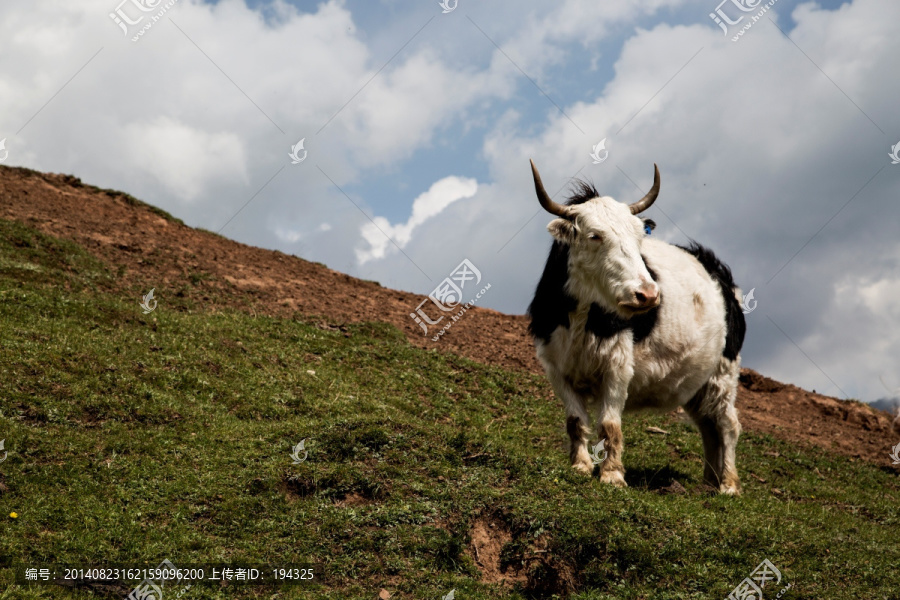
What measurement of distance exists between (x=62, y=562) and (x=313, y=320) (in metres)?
10.2

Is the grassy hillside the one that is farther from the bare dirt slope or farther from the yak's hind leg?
the bare dirt slope

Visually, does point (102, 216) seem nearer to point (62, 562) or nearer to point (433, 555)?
point (62, 562)

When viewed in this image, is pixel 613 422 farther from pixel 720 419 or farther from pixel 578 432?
pixel 720 419

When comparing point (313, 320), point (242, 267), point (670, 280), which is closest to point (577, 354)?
point (670, 280)

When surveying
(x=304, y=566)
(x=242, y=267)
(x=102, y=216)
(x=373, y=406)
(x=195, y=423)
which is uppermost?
(x=102, y=216)

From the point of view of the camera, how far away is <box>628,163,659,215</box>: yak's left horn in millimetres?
9883

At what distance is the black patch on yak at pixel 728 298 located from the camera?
11.7 metres

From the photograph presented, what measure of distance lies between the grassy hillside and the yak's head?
2039 mm

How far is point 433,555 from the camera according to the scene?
757cm

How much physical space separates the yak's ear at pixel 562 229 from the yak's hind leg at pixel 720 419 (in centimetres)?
370

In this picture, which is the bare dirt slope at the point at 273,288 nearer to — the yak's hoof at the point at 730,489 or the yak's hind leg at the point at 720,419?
the yak's hind leg at the point at 720,419

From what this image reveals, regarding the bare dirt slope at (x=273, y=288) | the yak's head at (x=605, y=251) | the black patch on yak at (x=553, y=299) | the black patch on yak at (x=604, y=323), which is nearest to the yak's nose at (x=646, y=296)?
the yak's head at (x=605, y=251)

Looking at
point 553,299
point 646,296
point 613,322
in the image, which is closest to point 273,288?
point 553,299

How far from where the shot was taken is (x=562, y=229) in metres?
9.44
